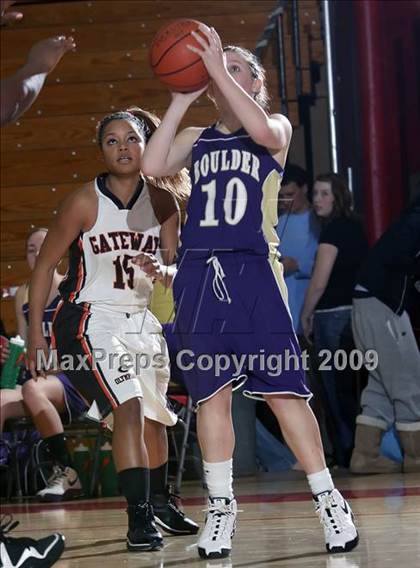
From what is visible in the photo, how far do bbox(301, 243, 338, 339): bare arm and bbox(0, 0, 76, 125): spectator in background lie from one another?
398cm

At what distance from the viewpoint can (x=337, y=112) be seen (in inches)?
401

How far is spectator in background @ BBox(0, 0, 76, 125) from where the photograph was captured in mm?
3709

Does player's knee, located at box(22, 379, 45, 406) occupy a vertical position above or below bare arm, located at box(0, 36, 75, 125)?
below

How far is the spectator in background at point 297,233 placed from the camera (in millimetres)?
8180

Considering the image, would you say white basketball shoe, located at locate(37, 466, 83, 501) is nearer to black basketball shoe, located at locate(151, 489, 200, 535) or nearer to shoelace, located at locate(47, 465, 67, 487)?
shoelace, located at locate(47, 465, 67, 487)

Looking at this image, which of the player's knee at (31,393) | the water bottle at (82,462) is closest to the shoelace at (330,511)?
the player's knee at (31,393)

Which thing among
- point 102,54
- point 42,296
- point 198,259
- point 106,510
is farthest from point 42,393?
point 102,54

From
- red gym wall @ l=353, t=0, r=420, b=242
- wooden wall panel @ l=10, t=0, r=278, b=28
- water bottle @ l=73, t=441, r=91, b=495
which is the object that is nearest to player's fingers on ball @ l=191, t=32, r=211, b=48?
water bottle @ l=73, t=441, r=91, b=495

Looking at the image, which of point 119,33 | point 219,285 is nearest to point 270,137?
point 219,285

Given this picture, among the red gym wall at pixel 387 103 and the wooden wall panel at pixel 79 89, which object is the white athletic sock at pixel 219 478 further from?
the red gym wall at pixel 387 103

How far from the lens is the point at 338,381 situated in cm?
790

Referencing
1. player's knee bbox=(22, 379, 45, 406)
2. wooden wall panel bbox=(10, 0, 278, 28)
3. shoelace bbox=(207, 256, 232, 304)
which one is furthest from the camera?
wooden wall panel bbox=(10, 0, 278, 28)

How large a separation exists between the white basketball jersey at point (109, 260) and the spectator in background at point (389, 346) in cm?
299

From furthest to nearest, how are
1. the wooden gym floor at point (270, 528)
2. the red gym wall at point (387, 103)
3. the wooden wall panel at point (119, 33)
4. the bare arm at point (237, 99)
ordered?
the wooden wall panel at point (119, 33) → the red gym wall at point (387, 103) → the bare arm at point (237, 99) → the wooden gym floor at point (270, 528)
